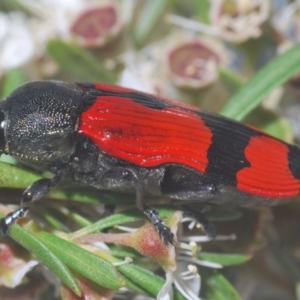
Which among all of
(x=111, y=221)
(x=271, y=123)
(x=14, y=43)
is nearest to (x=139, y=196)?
(x=111, y=221)

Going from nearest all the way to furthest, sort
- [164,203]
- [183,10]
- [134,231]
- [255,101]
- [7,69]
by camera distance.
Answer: [134,231], [164,203], [255,101], [7,69], [183,10]

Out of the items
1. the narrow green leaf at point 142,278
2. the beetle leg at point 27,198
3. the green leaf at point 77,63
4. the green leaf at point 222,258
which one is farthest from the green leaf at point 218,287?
the green leaf at point 77,63

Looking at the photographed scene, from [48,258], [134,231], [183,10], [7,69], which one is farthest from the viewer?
[183,10]

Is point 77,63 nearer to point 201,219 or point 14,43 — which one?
point 14,43

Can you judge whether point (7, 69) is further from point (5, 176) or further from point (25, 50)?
point (5, 176)

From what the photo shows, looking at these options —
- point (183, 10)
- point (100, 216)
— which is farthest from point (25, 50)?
point (100, 216)

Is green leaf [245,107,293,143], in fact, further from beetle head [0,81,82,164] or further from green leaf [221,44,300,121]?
beetle head [0,81,82,164]
